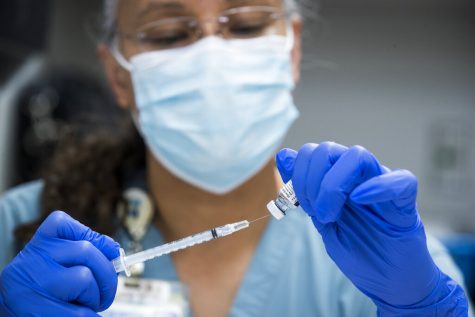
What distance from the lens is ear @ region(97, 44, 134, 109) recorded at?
3.47 ft

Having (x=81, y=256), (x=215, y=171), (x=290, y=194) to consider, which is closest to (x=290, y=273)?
(x=215, y=171)

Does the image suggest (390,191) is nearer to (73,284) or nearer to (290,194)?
(290,194)

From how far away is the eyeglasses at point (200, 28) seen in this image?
3.11ft

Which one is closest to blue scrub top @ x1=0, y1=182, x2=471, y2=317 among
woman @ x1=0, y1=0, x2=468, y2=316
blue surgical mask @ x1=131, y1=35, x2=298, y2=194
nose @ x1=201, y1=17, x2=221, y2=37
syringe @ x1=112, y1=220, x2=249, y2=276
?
woman @ x1=0, y1=0, x2=468, y2=316

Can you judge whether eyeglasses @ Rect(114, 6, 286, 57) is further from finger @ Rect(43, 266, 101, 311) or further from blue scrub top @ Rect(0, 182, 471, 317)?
finger @ Rect(43, 266, 101, 311)

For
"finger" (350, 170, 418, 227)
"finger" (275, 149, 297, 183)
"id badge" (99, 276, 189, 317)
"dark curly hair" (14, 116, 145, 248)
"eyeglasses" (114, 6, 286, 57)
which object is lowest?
"id badge" (99, 276, 189, 317)

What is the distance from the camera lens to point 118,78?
42.8 inches

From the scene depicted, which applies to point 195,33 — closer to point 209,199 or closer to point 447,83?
point 209,199

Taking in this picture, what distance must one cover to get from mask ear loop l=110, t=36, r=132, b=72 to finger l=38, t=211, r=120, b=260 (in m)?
0.41

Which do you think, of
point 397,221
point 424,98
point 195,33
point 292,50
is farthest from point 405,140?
point 397,221

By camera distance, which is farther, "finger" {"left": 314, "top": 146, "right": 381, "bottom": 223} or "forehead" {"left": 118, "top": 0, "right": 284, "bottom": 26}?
"forehead" {"left": 118, "top": 0, "right": 284, "bottom": 26}

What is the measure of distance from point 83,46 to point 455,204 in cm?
216

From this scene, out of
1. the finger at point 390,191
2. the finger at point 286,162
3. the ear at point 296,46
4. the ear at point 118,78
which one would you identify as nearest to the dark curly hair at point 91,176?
the ear at point 118,78

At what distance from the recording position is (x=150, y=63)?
977 millimetres
